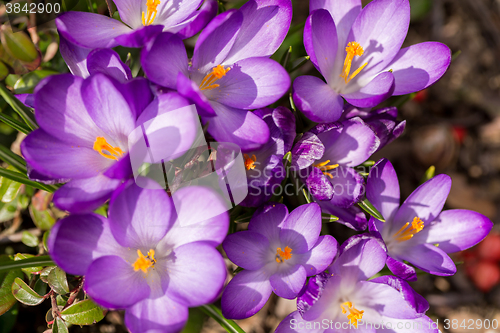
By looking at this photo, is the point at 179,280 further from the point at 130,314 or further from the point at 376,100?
the point at 376,100

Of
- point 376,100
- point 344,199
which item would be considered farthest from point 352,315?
point 376,100

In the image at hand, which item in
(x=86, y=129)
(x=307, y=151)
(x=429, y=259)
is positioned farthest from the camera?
(x=429, y=259)

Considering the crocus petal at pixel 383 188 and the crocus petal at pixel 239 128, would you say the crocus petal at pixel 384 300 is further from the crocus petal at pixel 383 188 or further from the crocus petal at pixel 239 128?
the crocus petal at pixel 239 128

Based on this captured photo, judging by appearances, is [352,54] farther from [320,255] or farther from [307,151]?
[320,255]

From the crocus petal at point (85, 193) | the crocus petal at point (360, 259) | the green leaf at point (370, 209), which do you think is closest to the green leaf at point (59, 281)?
the crocus petal at point (85, 193)

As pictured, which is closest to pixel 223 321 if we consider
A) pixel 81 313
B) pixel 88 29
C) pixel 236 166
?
pixel 81 313

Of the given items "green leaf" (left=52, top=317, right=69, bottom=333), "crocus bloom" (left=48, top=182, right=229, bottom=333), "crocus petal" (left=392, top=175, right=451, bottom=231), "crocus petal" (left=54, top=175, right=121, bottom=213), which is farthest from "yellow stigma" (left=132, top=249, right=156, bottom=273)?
"crocus petal" (left=392, top=175, right=451, bottom=231)
